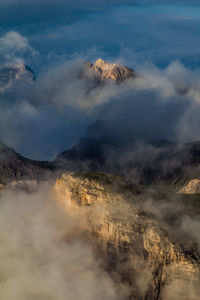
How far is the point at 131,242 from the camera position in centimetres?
12525

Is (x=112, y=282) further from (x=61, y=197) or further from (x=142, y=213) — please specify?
(x=61, y=197)

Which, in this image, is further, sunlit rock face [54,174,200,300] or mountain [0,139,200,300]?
mountain [0,139,200,300]

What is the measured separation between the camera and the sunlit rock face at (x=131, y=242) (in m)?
117

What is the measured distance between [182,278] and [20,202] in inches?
3720

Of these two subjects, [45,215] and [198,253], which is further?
[45,215]

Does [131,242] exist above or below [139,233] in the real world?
below

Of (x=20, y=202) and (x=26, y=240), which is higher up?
(x=20, y=202)

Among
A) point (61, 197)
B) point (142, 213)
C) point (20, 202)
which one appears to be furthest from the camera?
point (20, 202)

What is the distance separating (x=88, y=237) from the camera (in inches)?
5231

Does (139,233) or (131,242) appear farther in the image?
(131,242)

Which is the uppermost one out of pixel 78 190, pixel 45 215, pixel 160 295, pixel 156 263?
pixel 78 190

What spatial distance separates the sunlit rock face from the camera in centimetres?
11738

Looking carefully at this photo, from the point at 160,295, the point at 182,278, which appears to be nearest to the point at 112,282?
the point at 160,295

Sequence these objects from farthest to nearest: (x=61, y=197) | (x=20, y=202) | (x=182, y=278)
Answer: (x=20, y=202)
(x=61, y=197)
(x=182, y=278)
